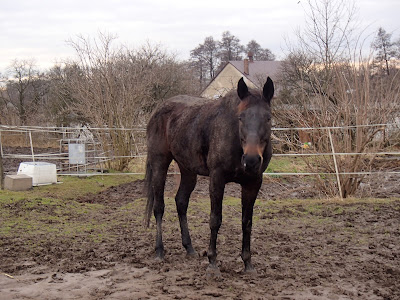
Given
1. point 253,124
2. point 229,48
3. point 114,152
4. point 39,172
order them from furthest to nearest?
point 229,48
point 114,152
point 39,172
point 253,124

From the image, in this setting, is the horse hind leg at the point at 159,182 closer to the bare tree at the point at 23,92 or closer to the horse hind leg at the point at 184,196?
the horse hind leg at the point at 184,196

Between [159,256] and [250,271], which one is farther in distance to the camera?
[159,256]

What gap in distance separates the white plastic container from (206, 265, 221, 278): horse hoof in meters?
7.98

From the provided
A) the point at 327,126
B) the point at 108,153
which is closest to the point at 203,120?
the point at 327,126

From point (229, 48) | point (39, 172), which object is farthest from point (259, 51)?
point (39, 172)

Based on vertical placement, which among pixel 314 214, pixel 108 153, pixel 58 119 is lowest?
pixel 314 214

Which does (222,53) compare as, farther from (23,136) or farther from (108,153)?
(108,153)

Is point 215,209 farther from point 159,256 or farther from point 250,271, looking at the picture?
point 159,256

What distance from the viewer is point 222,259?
463 centimetres

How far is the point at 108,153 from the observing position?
14.0 meters

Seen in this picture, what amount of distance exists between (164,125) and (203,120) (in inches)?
32.9

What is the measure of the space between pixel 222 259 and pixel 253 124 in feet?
5.77

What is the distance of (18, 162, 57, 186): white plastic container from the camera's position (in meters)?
10.8

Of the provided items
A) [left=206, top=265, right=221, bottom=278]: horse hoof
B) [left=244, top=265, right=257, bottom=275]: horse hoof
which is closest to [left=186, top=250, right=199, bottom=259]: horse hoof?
[left=206, top=265, right=221, bottom=278]: horse hoof
